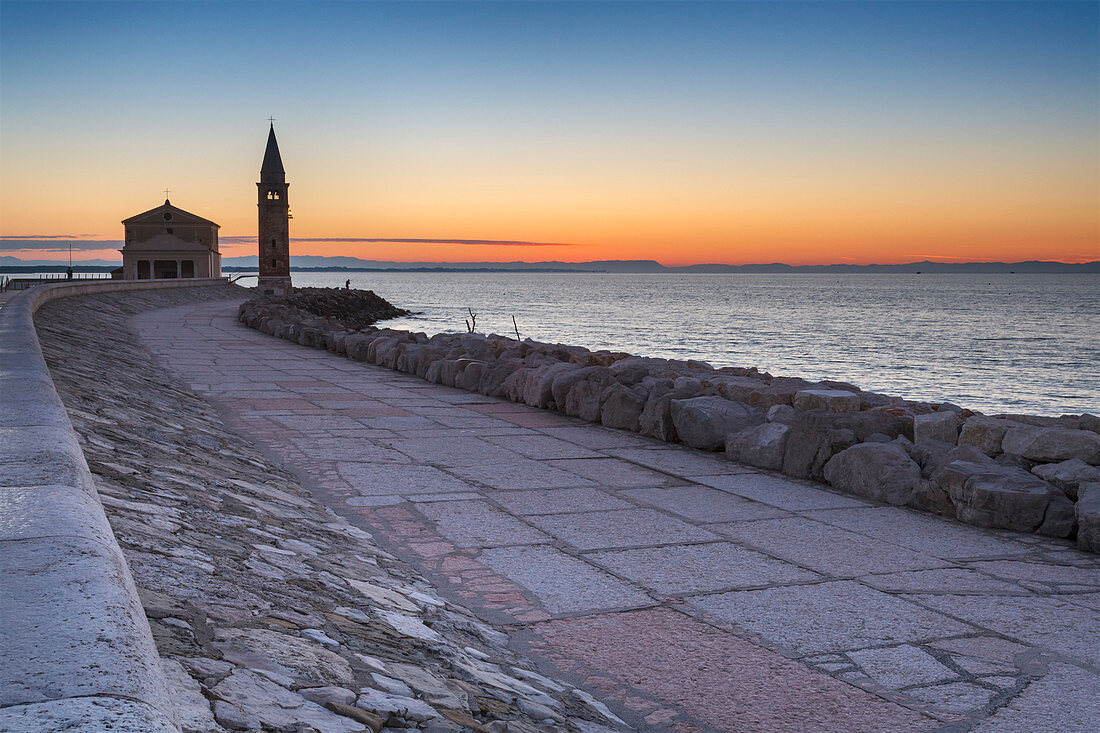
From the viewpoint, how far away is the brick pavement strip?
2.78m

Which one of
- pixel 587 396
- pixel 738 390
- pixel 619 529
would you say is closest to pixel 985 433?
pixel 738 390

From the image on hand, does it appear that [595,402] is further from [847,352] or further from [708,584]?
[847,352]

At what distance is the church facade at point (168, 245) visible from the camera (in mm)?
→ 52531

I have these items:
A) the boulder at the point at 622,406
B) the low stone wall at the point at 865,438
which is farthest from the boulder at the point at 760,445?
the boulder at the point at 622,406

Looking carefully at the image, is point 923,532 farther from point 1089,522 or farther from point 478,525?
point 478,525

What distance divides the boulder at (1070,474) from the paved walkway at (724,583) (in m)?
0.48

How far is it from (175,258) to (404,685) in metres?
55.7

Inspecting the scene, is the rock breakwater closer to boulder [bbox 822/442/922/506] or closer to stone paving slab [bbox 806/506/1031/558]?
boulder [bbox 822/442/922/506]

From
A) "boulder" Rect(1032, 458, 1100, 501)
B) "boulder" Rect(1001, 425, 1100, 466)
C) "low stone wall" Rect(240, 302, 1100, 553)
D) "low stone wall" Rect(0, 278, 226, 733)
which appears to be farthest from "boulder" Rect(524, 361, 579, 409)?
"low stone wall" Rect(0, 278, 226, 733)

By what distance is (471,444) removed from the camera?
668 cm

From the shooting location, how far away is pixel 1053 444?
522 cm

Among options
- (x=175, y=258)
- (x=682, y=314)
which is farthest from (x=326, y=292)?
(x=682, y=314)

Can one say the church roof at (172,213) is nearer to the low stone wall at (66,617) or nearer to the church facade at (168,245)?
the church facade at (168,245)

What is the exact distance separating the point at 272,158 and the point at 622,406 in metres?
51.9
